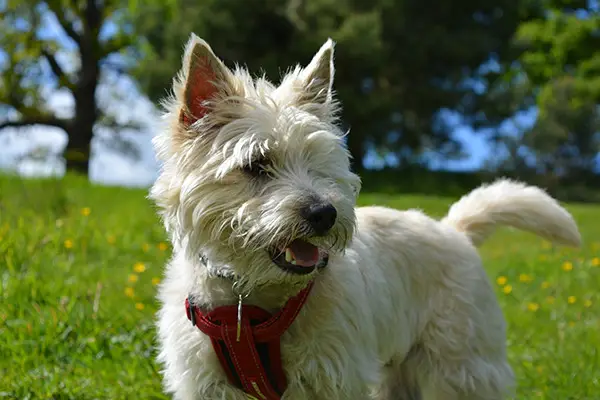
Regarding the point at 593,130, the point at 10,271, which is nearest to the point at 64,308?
the point at 10,271

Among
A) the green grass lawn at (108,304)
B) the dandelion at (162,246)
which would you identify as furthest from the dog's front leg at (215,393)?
the dandelion at (162,246)

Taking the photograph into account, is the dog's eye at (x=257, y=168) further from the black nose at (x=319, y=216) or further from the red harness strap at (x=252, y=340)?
the red harness strap at (x=252, y=340)

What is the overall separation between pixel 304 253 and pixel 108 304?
2.72m

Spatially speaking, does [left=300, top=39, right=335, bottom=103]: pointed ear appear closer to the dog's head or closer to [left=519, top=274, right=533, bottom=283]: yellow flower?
the dog's head

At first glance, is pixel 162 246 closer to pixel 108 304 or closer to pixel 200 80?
pixel 108 304

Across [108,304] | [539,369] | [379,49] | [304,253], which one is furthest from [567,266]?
[379,49]

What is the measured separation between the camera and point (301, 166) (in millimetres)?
3133

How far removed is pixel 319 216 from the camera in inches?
114

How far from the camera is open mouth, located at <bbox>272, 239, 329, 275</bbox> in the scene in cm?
301

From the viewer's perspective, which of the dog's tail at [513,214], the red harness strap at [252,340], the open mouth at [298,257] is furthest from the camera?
the dog's tail at [513,214]

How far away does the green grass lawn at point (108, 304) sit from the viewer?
4336 mm

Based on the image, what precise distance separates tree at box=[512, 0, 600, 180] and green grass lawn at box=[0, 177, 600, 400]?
22.3 metres

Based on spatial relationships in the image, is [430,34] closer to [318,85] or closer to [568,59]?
[568,59]

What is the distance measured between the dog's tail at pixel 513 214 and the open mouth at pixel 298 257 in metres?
1.69
